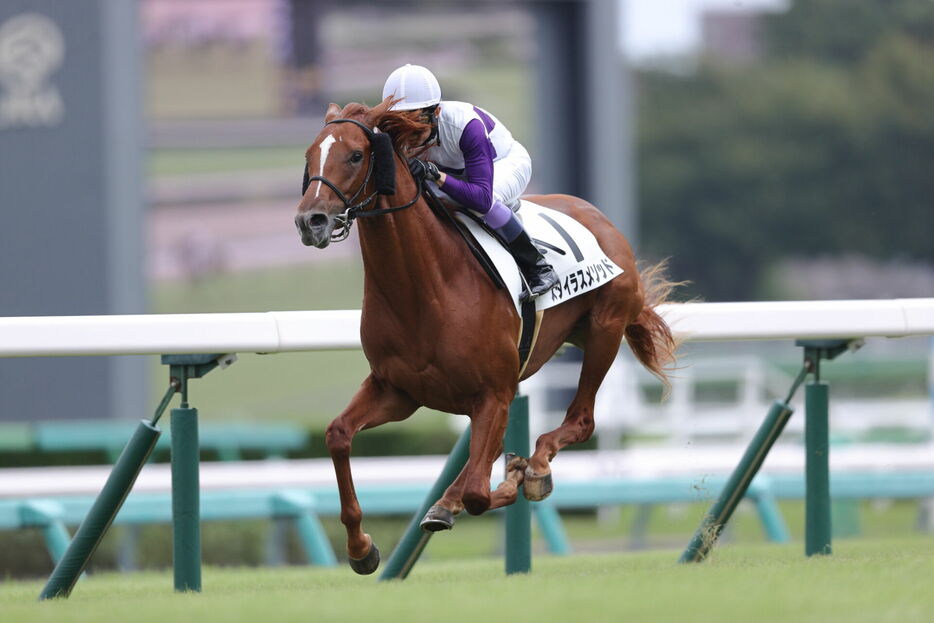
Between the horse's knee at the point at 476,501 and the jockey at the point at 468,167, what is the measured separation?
59 centimetres

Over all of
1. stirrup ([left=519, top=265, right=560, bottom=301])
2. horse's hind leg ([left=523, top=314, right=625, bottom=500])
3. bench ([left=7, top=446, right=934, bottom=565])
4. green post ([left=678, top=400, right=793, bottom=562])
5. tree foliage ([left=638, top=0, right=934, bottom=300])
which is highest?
stirrup ([left=519, top=265, right=560, bottom=301])

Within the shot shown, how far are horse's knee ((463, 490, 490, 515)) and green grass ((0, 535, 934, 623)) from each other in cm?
19

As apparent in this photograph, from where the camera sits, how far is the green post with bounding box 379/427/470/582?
16.6ft

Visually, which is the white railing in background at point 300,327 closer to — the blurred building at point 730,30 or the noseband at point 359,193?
the noseband at point 359,193

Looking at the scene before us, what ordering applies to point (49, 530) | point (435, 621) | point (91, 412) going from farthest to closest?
1. point (91, 412)
2. point (49, 530)
3. point (435, 621)

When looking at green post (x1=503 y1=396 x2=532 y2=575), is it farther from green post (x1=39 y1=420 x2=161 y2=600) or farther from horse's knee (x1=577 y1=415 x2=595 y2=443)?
green post (x1=39 y1=420 x2=161 y2=600)

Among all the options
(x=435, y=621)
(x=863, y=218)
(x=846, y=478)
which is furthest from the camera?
(x=863, y=218)

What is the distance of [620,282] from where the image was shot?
4875mm

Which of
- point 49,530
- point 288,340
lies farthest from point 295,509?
point 288,340

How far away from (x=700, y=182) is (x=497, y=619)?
116ft

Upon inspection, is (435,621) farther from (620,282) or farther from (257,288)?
(257,288)

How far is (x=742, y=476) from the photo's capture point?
527cm

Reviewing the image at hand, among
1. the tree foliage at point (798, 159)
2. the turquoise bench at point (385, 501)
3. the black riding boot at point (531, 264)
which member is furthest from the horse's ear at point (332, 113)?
the tree foliage at point (798, 159)

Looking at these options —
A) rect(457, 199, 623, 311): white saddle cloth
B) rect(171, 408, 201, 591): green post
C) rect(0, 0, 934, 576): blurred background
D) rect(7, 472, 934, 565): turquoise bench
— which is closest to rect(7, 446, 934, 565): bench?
rect(7, 472, 934, 565): turquoise bench
